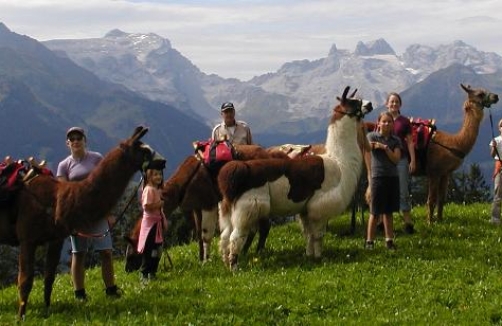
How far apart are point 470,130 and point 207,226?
6.50m

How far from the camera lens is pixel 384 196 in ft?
41.6

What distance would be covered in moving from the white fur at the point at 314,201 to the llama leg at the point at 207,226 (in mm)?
864

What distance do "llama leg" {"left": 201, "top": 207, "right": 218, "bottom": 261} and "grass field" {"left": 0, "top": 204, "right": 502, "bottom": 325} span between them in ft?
1.11

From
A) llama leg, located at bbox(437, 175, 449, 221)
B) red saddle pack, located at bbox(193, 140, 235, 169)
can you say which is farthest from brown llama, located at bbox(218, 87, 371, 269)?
llama leg, located at bbox(437, 175, 449, 221)

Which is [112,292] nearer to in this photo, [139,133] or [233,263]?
[233,263]

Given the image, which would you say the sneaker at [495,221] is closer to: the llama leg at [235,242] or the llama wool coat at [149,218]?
the llama leg at [235,242]

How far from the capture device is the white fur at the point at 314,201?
38.7ft

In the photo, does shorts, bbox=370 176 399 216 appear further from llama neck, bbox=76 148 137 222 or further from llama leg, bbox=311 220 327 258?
llama neck, bbox=76 148 137 222

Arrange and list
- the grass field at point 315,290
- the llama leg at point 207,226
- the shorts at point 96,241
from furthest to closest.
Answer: the llama leg at point 207,226
the shorts at point 96,241
the grass field at point 315,290

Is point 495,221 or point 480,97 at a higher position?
point 480,97

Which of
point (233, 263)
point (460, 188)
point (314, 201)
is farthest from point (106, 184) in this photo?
point (460, 188)

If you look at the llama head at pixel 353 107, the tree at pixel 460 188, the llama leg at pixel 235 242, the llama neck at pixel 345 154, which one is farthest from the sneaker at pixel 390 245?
the tree at pixel 460 188

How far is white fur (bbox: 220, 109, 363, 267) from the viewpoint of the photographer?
11.8 metres

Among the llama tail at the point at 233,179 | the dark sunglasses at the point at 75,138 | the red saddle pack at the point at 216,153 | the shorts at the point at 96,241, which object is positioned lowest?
the shorts at the point at 96,241
